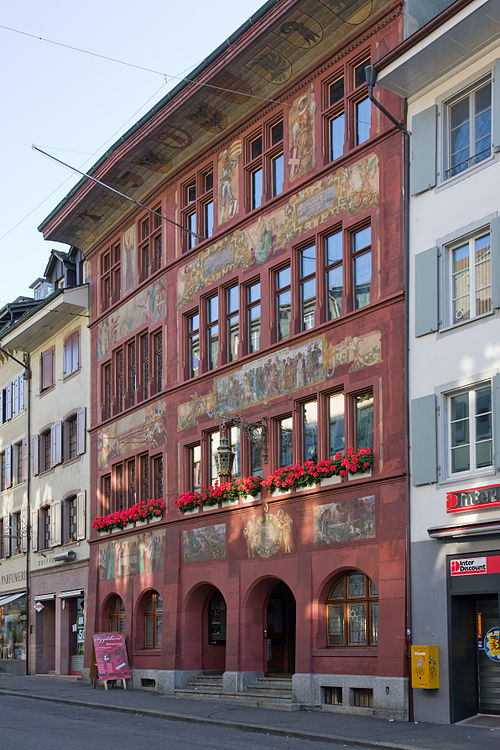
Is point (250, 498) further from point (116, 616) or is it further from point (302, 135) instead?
point (116, 616)

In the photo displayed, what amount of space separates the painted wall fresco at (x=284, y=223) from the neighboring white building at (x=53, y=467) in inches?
341

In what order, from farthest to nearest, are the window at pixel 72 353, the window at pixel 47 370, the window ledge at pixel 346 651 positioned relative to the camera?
the window at pixel 47 370 → the window at pixel 72 353 → the window ledge at pixel 346 651

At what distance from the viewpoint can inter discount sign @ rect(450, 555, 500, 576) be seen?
772 inches

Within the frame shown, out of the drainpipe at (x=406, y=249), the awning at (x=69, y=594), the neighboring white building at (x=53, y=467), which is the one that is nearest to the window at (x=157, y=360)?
the neighboring white building at (x=53, y=467)

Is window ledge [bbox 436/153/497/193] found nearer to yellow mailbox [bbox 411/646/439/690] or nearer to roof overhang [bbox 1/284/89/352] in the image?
yellow mailbox [bbox 411/646/439/690]

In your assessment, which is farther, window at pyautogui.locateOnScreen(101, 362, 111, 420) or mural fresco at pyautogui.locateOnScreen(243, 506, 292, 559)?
window at pyautogui.locateOnScreen(101, 362, 111, 420)

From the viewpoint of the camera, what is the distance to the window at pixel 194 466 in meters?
29.4

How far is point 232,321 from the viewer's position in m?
28.5

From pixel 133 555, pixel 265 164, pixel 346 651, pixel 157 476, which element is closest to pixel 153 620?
pixel 133 555

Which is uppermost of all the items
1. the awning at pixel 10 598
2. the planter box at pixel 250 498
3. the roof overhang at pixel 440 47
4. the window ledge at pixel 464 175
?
the roof overhang at pixel 440 47

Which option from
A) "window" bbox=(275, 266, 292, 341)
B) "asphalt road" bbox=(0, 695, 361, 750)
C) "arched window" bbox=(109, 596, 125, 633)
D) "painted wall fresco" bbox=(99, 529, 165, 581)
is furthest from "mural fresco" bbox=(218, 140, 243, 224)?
"asphalt road" bbox=(0, 695, 361, 750)

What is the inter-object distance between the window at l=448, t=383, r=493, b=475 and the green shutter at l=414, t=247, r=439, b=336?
1.39 metres

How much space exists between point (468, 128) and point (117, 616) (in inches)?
727

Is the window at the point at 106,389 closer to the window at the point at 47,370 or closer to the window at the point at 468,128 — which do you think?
the window at the point at 47,370
